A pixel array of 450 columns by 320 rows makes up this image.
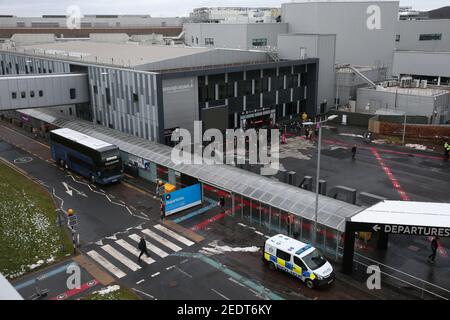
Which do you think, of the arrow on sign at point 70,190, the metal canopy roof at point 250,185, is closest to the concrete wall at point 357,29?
the metal canopy roof at point 250,185

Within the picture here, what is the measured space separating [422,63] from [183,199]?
58.8 meters

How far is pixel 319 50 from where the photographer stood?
60.7m

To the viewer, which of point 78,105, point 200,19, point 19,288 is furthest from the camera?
point 200,19

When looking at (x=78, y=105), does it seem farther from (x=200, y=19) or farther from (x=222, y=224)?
(x=200, y=19)

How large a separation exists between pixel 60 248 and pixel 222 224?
36.5ft

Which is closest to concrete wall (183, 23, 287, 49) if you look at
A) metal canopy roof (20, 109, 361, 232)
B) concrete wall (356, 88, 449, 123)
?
concrete wall (356, 88, 449, 123)

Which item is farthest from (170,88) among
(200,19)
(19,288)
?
(200,19)

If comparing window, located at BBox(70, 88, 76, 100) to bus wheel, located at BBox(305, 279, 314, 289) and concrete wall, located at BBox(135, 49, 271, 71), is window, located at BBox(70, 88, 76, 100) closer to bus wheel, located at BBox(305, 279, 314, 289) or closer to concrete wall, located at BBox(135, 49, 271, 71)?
concrete wall, located at BBox(135, 49, 271, 71)

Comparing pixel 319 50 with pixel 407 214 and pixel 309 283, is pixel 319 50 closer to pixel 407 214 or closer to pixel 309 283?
pixel 407 214

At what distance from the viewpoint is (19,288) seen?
23.3 metres

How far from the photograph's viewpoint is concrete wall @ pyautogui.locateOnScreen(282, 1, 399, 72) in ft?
257

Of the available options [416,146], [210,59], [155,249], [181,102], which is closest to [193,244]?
→ [155,249]

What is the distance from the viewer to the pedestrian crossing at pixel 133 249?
25.7 m

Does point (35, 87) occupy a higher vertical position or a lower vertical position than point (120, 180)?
higher
